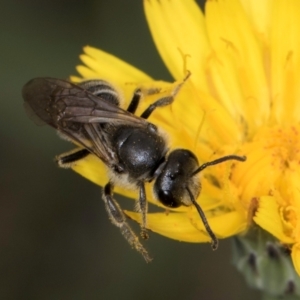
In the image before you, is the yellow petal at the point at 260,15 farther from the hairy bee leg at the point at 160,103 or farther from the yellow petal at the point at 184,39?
the hairy bee leg at the point at 160,103

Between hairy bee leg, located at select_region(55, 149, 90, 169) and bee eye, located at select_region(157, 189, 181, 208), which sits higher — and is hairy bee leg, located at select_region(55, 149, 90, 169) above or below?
above

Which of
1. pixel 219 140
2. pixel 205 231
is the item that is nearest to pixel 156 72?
pixel 219 140

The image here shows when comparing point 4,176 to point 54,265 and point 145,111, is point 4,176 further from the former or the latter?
point 145,111

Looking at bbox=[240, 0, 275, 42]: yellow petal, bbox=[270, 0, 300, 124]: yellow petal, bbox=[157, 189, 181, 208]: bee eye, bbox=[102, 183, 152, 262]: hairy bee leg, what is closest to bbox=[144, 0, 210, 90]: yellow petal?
bbox=[240, 0, 275, 42]: yellow petal

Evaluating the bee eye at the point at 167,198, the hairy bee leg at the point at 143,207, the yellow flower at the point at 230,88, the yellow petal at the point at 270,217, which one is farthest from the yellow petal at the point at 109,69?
the yellow petal at the point at 270,217

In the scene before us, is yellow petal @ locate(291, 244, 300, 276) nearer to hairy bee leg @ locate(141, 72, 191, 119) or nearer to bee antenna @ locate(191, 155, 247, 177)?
bee antenna @ locate(191, 155, 247, 177)

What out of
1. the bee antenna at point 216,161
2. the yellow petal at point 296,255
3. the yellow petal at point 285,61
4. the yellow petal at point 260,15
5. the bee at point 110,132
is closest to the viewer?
the yellow petal at point 296,255

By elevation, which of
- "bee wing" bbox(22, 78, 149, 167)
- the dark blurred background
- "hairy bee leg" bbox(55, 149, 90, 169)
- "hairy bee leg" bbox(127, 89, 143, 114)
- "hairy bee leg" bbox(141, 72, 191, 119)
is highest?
"bee wing" bbox(22, 78, 149, 167)
